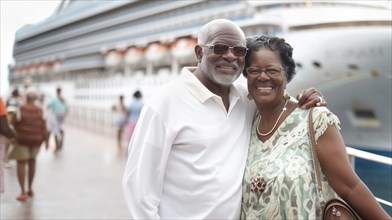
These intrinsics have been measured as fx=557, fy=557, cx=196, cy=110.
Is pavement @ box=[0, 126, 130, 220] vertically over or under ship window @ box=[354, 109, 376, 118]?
under

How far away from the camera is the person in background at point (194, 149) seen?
2004mm

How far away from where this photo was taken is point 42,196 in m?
6.18

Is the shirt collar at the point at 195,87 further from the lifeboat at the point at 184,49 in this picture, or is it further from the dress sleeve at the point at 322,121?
the lifeboat at the point at 184,49

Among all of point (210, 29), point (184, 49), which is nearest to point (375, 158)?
point (210, 29)

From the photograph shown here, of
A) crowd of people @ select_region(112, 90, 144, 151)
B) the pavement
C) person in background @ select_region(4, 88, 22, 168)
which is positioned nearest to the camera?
the pavement

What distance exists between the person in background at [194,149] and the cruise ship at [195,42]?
1.21 metres

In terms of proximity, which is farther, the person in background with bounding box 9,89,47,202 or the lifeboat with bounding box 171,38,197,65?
the lifeboat with bounding box 171,38,197,65

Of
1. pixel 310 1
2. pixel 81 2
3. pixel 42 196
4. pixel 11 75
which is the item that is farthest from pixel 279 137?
pixel 11 75

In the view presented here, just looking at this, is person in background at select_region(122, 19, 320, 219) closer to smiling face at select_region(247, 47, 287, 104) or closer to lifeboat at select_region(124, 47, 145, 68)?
smiling face at select_region(247, 47, 287, 104)

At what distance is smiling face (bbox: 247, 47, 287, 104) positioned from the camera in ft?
6.75

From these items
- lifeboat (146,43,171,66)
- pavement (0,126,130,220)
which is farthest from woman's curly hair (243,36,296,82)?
lifeboat (146,43,171,66)

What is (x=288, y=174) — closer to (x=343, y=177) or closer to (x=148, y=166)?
(x=343, y=177)

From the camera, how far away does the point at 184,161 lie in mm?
2021

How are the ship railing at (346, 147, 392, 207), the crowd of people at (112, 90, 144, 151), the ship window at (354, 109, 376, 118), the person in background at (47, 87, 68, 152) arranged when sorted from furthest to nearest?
the ship window at (354, 109, 376, 118) < the person in background at (47, 87, 68, 152) < the crowd of people at (112, 90, 144, 151) < the ship railing at (346, 147, 392, 207)
